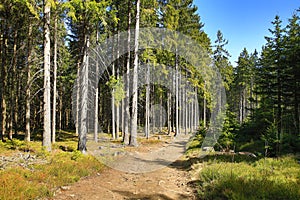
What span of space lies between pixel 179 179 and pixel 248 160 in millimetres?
3927

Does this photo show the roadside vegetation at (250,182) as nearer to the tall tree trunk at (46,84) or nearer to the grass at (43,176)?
the grass at (43,176)

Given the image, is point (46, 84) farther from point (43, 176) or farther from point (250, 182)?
point (250, 182)

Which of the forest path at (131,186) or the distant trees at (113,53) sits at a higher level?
the distant trees at (113,53)

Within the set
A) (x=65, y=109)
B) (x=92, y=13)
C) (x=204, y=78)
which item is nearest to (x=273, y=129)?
(x=92, y=13)

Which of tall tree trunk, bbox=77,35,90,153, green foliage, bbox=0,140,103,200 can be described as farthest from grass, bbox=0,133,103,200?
tall tree trunk, bbox=77,35,90,153

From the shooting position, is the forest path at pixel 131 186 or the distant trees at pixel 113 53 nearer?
the forest path at pixel 131 186

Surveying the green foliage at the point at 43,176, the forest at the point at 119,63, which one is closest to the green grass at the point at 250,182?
the forest at the point at 119,63

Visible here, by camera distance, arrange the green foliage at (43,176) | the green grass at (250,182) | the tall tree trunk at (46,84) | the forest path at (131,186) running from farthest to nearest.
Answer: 1. the tall tree trunk at (46,84)
2. the forest path at (131,186)
3. the green grass at (250,182)
4. the green foliage at (43,176)

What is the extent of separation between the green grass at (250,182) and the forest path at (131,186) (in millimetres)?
729

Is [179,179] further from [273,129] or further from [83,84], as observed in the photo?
[83,84]

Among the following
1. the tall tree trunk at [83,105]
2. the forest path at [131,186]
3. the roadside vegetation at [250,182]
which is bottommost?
the forest path at [131,186]

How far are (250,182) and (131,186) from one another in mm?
4025

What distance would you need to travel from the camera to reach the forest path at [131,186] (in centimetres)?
689

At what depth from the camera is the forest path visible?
689 cm
